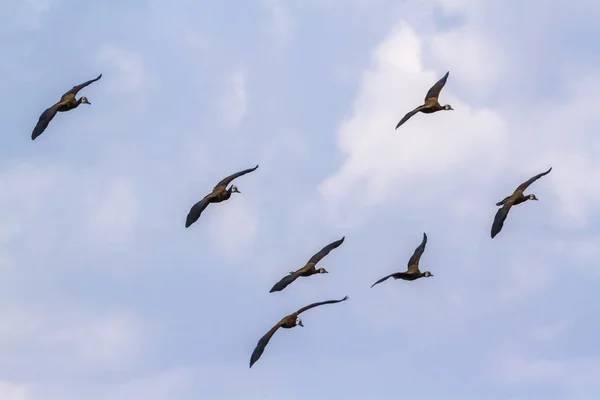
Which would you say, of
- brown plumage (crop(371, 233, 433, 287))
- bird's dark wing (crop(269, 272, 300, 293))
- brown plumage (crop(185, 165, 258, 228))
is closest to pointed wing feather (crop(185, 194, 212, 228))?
brown plumage (crop(185, 165, 258, 228))

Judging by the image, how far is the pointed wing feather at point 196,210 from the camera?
193ft

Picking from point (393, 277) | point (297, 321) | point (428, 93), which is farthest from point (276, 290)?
point (428, 93)

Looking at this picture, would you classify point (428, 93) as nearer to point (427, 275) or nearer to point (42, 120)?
point (427, 275)

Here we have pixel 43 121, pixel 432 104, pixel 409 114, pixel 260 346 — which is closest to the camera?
pixel 260 346

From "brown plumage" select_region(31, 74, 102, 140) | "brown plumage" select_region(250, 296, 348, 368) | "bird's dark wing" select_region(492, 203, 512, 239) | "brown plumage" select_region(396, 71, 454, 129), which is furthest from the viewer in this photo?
"brown plumage" select_region(396, 71, 454, 129)

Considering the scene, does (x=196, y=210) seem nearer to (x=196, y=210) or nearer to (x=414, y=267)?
(x=196, y=210)

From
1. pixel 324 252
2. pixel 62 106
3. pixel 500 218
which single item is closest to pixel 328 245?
pixel 324 252

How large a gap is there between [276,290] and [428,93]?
1239cm

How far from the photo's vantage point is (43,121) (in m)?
60.9

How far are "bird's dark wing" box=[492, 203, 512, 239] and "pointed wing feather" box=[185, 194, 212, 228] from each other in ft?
41.5

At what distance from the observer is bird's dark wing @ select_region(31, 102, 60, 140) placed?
197 feet

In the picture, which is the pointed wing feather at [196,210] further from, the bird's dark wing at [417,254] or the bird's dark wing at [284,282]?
the bird's dark wing at [417,254]

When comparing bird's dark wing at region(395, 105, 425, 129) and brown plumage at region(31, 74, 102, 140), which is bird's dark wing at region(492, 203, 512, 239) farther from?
brown plumage at region(31, 74, 102, 140)

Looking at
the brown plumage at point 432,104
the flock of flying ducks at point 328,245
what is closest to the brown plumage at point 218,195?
the flock of flying ducks at point 328,245
